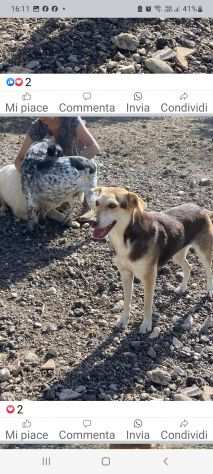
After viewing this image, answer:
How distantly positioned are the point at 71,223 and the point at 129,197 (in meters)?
2.20

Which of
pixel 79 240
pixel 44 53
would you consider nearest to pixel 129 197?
pixel 79 240

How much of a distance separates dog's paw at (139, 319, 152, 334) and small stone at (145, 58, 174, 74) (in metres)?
4.44

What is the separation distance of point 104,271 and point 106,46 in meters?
4.30

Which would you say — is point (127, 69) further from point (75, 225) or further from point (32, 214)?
point (32, 214)

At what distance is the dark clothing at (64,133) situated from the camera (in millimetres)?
9047

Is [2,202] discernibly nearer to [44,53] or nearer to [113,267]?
[113,267]

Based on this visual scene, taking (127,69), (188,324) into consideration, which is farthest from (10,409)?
(127,69)

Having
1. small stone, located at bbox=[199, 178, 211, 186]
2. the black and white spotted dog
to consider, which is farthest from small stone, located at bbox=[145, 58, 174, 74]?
the black and white spotted dog

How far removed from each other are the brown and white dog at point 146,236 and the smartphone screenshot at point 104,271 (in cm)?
1

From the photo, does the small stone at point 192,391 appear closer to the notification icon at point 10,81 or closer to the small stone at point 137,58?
the notification icon at point 10,81

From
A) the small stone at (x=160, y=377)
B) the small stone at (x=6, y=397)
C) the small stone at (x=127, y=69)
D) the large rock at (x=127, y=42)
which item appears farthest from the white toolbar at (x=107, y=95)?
the large rock at (x=127, y=42)

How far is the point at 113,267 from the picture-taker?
27.5 feet

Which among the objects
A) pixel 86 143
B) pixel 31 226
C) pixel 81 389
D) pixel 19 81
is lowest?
pixel 81 389

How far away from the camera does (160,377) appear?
23.0ft
